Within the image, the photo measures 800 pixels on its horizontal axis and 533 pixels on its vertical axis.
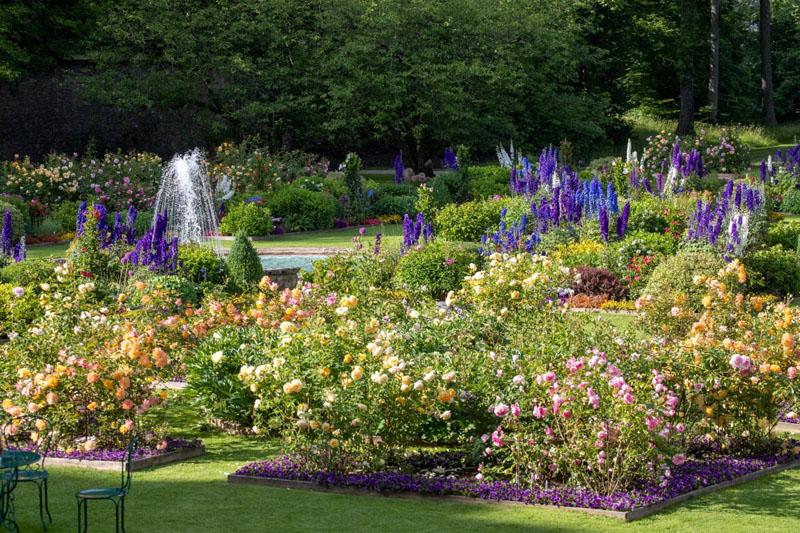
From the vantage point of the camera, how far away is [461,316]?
10.2 m

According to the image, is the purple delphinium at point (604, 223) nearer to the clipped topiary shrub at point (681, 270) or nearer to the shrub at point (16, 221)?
the clipped topiary shrub at point (681, 270)

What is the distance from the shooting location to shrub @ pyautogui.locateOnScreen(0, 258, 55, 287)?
47.1 feet

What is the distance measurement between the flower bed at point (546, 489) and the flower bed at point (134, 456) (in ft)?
2.21

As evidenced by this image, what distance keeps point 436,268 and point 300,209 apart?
28.6 feet

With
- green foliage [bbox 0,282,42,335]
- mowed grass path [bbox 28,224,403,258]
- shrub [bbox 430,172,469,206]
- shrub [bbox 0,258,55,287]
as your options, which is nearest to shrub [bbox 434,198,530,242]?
mowed grass path [bbox 28,224,403,258]

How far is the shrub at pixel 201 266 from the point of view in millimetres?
14961

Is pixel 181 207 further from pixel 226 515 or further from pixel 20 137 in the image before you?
pixel 226 515

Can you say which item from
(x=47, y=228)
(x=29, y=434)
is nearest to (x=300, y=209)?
(x=47, y=228)

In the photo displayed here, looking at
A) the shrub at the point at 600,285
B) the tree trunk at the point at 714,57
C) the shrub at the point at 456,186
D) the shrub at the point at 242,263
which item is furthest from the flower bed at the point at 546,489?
the tree trunk at the point at 714,57

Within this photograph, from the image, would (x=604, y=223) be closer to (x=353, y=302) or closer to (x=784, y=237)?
(x=784, y=237)

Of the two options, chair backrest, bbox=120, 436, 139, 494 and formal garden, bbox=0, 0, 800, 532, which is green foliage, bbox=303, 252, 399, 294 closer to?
formal garden, bbox=0, 0, 800, 532

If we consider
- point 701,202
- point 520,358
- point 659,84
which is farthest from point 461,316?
point 659,84

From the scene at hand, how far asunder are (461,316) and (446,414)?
8.15 feet

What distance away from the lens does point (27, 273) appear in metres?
14.5
